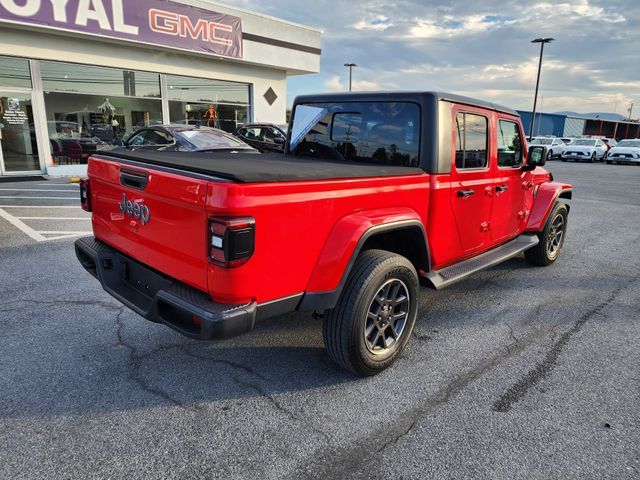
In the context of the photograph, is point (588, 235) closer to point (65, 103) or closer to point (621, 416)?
point (621, 416)

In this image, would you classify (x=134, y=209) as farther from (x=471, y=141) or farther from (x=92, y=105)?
(x=92, y=105)

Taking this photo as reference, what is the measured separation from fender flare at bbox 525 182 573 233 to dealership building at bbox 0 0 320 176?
381 inches

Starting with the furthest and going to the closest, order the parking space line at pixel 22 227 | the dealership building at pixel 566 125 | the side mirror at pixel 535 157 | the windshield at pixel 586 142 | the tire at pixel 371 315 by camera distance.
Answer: the dealership building at pixel 566 125 → the windshield at pixel 586 142 → the parking space line at pixel 22 227 → the side mirror at pixel 535 157 → the tire at pixel 371 315

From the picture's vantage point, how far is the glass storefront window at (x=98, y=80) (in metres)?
12.7

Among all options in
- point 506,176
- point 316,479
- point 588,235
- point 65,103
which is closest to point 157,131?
point 65,103

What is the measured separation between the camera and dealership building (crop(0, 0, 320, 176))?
1191 centimetres

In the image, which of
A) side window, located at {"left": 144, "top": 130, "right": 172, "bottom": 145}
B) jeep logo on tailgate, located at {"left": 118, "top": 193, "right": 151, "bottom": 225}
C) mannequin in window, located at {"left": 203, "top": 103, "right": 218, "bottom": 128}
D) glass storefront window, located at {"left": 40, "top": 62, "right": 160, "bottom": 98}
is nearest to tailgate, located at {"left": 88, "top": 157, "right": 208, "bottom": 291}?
jeep logo on tailgate, located at {"left": 118, "top": 193, "right": 151, "bottom": 225}

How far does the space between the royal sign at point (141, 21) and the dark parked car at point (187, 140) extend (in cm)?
395

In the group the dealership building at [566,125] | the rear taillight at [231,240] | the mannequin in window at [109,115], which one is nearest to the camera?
the rear taillight at [231,240]

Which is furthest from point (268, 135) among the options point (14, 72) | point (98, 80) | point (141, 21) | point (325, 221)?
point (325, 221)

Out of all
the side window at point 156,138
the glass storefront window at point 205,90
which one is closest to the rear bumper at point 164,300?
the side window at point 156,138

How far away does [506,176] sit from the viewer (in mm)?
4328

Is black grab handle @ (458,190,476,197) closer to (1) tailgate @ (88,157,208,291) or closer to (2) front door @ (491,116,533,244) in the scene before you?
(2) front door @ (491,116,533,244)

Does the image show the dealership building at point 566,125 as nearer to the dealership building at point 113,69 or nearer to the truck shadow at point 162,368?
the dealership building at point 113,69
